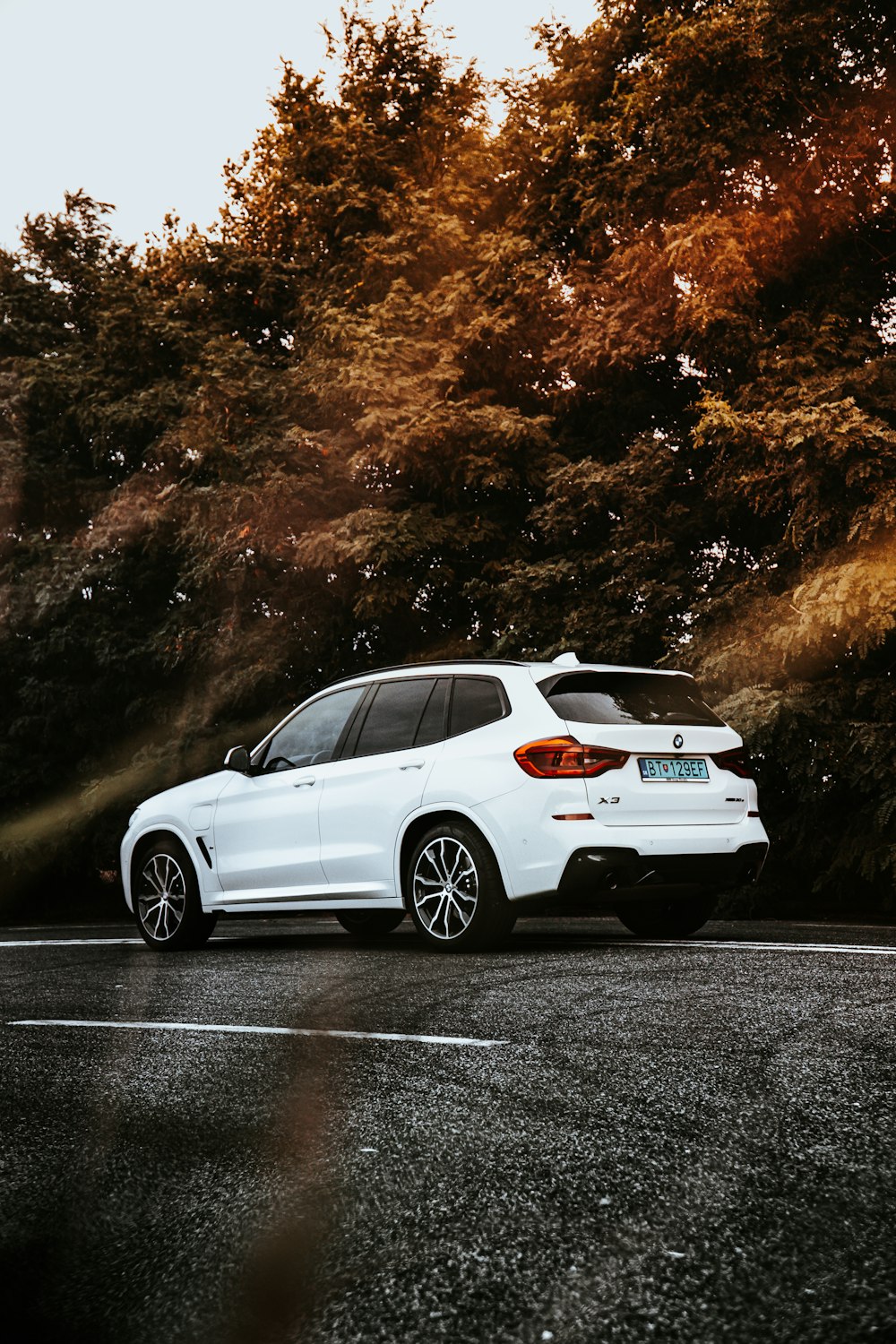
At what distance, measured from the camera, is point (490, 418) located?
17891 millimetres

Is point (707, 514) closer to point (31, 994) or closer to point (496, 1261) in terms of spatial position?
point (31, 994)

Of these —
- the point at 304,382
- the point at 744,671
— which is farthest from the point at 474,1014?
the point at 304,382

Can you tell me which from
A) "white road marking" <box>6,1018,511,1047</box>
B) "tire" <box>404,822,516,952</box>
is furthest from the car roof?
"white road marking" <box>6,1018,511,1047</box>

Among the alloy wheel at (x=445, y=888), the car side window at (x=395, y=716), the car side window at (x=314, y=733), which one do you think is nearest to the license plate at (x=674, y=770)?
the alloy wheel at (x=445, y=888)

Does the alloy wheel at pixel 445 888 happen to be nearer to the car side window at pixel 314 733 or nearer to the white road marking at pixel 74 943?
the car side window at pixel 314 733

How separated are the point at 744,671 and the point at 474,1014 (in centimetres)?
918

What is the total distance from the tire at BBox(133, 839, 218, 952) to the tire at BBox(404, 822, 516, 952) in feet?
7.06

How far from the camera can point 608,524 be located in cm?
1819

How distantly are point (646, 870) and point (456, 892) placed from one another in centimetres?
119

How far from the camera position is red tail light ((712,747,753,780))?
9.06 meters

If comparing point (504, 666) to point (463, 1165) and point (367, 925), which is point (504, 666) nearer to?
point (367, 925)

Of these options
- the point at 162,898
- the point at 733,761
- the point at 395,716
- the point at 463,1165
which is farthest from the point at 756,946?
the point at 463,1165

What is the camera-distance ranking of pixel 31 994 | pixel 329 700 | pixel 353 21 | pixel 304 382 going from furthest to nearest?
1. pixel 353 21
2. pixel 304 382
3. pixel 329 700
4. pixel 31 994

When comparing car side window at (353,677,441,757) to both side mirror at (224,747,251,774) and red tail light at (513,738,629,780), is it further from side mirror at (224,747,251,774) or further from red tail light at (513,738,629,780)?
red tail light at (513,738,629,780)
